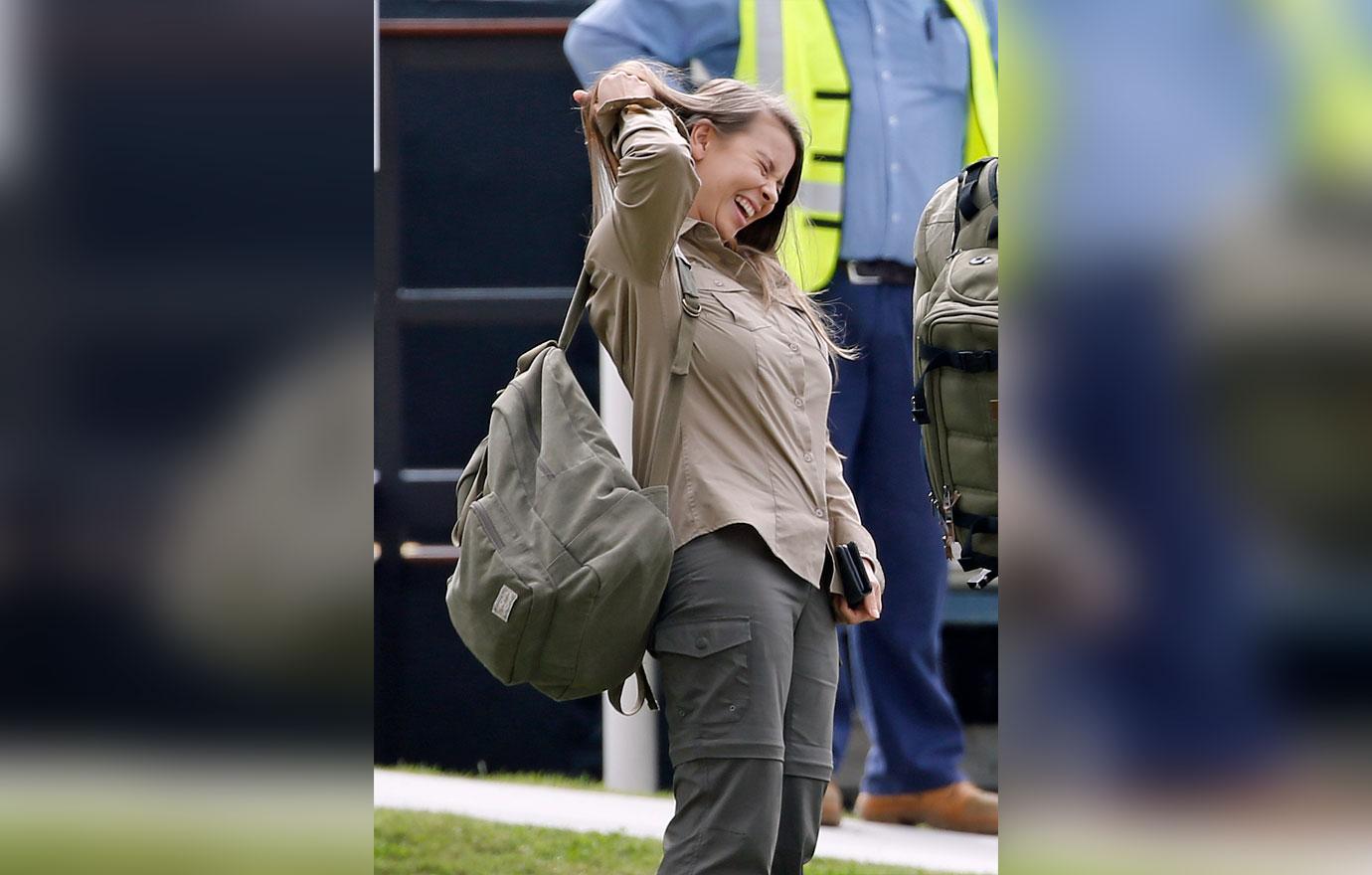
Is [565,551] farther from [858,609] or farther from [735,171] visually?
[735,171]

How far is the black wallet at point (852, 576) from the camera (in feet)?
7.33

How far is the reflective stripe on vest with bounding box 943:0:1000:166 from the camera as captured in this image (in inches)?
144

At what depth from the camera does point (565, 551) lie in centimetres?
201

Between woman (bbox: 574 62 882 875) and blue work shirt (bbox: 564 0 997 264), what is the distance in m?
1.23

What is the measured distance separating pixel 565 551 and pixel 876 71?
199 centimetres

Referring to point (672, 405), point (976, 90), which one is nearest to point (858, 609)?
point (672, 405)

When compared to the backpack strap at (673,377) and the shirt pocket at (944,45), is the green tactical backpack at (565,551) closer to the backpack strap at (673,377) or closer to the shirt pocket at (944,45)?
the backpack strap at (673,377)

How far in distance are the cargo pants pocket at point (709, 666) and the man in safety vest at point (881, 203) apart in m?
1.56

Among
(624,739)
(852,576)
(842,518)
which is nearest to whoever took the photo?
(852,576)

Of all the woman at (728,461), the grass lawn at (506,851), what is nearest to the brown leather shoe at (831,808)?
the grass lawn at (506,851)
